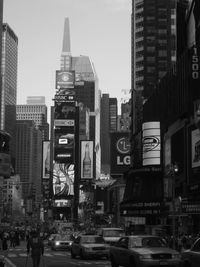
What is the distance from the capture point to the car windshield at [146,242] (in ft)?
82.2

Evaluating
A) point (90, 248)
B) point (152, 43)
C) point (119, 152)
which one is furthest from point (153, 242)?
point (152, 43)

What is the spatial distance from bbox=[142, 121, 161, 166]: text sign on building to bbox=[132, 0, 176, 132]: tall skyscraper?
9230 centimetres

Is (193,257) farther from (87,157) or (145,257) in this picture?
(87,157)

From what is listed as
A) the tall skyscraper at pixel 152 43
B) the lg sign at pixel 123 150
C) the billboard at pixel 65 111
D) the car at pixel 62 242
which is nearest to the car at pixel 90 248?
the car at pixel 62 242

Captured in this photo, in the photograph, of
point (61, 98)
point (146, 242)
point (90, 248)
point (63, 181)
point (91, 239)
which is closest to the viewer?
point (146, 242)

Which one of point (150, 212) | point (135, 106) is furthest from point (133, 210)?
point (135, 106)

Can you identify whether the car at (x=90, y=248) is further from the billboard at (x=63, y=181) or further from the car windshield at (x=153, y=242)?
the billboard at (x=63, y=181)

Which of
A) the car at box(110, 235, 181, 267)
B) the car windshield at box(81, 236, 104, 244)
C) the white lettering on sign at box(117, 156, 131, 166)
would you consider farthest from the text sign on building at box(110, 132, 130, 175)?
the car at box(110, 235, 181, 267)

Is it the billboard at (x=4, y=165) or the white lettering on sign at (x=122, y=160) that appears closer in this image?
the billboard at (x=4, y=165)

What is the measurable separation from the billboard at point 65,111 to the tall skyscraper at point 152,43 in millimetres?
22737

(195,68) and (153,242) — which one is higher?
(195,68)

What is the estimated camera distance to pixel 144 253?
23.8 meters

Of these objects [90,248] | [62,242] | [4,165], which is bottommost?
[62,242]

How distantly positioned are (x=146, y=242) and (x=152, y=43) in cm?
15753
